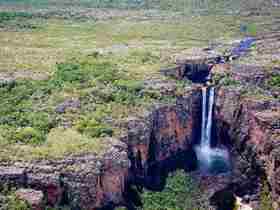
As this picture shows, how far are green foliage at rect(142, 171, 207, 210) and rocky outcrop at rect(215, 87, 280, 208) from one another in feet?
10.8

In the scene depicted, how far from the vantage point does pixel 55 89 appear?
1836 inches

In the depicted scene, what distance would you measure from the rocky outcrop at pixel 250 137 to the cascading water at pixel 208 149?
767mm

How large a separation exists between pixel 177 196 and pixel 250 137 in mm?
7991

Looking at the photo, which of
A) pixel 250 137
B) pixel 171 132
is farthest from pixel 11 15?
pixel 250 137

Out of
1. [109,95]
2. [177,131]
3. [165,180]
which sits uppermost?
[109,95]

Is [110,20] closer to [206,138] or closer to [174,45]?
[174,45]

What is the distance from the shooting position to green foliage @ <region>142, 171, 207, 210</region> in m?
38.7

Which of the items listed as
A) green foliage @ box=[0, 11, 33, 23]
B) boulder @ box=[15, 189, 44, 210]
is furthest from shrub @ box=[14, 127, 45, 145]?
green foliage @ box=[0, 11, 33, 23]

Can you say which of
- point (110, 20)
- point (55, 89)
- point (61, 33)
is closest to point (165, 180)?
point (55, 89)

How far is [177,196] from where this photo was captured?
40469 millimetres

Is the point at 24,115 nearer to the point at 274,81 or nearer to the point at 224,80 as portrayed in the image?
the point at 224,80

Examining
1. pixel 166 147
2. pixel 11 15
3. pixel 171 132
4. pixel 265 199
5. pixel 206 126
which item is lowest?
pixel 265 199

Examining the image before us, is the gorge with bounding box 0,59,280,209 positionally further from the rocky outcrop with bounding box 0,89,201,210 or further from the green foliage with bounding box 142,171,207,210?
the green foliage with bounding box 142,171,207,210

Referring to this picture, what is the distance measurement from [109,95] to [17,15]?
41.9 metres
